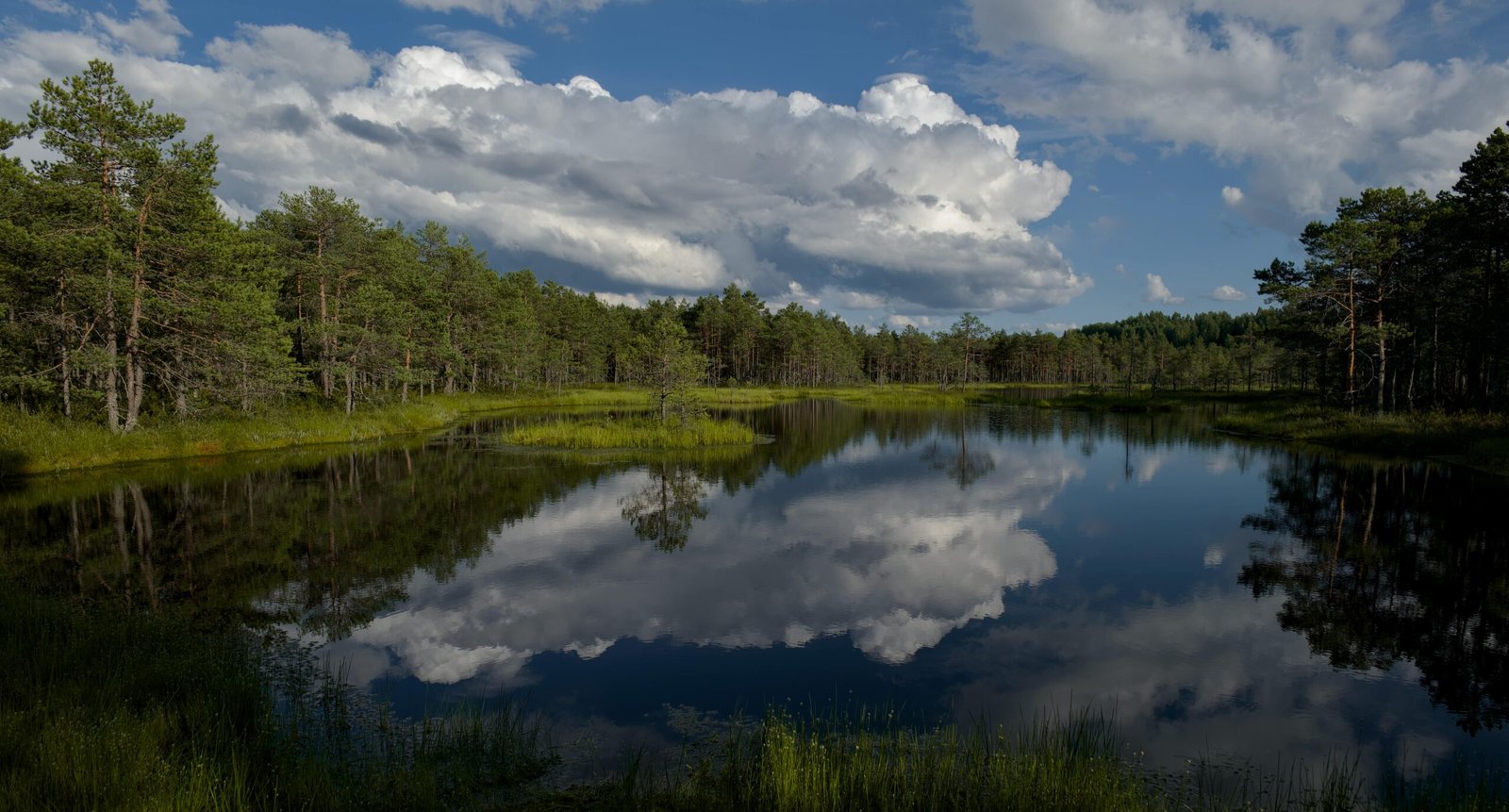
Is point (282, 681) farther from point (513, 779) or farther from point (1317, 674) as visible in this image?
point (1317, 674)

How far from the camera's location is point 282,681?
10328 mm

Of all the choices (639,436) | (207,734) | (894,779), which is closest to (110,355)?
(639,436)

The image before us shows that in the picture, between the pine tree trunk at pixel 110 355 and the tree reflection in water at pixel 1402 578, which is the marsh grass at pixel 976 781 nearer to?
the tree reflection in water at pixel 1402 578

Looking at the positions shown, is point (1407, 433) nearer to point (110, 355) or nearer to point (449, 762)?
point (449, 762)

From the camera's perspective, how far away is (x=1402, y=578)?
1600 cm

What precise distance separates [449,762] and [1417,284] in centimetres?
5992

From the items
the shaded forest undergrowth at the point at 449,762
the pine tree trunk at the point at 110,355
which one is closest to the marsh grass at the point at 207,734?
the shaded forest undergrowth at the point at 449,762

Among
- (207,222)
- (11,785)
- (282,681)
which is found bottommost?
(282,681)

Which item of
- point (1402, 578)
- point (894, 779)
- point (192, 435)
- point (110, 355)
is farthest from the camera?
point (192, 435)

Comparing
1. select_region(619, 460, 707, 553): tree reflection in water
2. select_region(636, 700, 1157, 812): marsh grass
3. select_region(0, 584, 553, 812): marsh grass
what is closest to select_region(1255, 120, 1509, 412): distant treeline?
select_region(619, 460, 707, 553): tree reflection in water

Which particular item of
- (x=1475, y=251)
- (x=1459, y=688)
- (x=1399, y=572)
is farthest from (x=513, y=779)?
(x=1475, y=251)

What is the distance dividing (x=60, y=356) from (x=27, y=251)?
844 cm

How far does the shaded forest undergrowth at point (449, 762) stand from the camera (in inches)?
245

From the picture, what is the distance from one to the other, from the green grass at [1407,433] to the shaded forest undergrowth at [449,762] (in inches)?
1378
